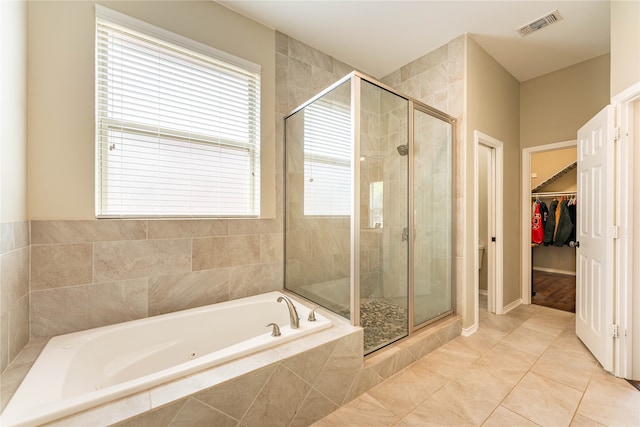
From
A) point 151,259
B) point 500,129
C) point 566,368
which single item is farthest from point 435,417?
point 500,129

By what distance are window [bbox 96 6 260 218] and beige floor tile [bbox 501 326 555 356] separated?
2611 mm

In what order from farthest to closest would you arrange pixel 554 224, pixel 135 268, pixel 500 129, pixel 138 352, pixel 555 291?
1. pixel 554 224
2. pixel 555 291
3. pixel 500 129
4. pixel 135 268
5. pixel 138 352

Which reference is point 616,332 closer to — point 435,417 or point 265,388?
point 435,417

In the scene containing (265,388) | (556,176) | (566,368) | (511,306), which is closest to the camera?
(265,388)

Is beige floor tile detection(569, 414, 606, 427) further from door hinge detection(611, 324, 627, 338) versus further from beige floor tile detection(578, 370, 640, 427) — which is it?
door hinge detection(611, 324, 627, 338)

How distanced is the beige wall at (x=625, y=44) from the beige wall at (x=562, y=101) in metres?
1.24

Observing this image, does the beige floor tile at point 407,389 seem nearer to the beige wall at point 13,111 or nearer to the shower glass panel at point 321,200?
the shower glass panel at point 321,200

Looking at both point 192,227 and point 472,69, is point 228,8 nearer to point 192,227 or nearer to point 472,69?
point 192,227

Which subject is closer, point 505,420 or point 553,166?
point 505,420

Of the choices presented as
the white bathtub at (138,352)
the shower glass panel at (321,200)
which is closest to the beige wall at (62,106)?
the white bathtub at (138,352)

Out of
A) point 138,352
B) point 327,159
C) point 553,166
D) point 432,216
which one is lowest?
point 138,352

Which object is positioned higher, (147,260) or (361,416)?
(147,260)

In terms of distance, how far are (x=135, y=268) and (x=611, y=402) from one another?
10.4 feet

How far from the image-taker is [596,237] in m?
2.06
